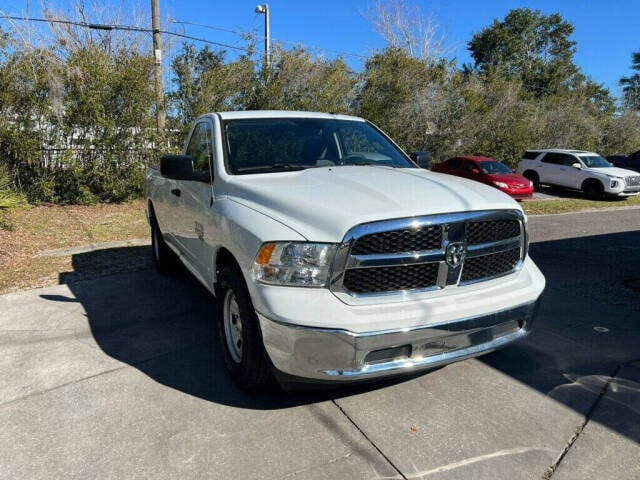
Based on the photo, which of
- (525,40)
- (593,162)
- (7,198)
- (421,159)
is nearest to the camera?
(421,159)

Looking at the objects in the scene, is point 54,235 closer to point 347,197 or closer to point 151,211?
point 151,211

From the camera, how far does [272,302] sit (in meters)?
2.71

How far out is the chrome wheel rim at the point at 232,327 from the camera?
3379 mm

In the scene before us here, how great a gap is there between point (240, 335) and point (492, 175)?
46.8 ft

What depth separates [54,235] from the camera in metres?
8.59

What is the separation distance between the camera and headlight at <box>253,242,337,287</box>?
8.89 feet

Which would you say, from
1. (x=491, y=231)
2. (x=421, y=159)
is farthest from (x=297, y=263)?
(x=421, y=159)

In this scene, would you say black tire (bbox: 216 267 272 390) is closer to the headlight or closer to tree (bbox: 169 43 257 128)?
the headlight

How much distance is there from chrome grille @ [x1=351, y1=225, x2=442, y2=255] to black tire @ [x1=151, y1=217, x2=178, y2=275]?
393 centimetres

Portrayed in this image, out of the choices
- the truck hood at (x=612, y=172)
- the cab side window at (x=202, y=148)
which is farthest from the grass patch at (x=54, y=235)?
the truck hood at (x=612, y=172)

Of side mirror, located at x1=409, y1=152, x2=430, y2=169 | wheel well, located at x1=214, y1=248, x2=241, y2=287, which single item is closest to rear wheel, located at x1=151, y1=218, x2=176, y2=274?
wheel well, located at x1=214, y1=248, x2=241, y2=287

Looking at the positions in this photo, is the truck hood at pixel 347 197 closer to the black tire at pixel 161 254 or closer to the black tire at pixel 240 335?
the black tire at pixel 240 335

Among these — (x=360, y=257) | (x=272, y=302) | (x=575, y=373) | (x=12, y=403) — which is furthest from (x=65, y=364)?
(x=575, y=373)

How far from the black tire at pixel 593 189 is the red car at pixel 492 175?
3.07 m
